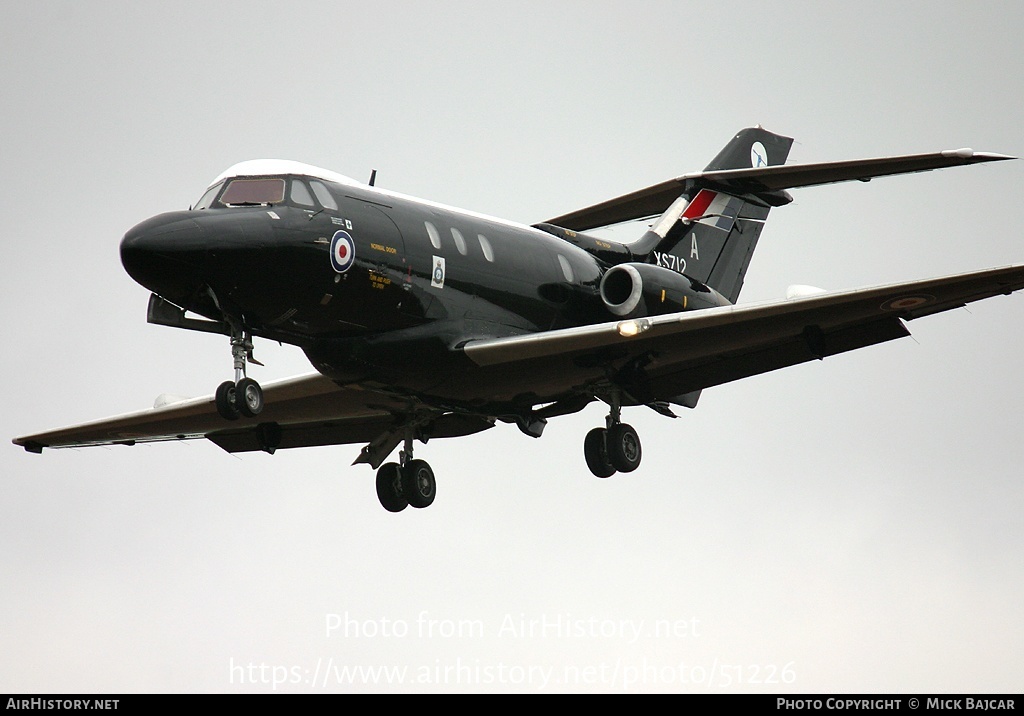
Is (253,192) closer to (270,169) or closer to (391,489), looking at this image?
(270,169)

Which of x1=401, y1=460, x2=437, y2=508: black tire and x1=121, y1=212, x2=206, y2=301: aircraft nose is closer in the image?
x1=121, y1=212, x2=206, y2=301: aircraft nose

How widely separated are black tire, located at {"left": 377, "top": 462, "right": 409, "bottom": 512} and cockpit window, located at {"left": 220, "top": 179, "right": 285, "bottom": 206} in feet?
21.4

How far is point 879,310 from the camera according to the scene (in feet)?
88.1

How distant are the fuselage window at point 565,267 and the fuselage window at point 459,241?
237 centimetres

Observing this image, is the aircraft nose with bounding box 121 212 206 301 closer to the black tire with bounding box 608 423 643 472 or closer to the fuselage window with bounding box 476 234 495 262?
the fuselage window with bounding box 476 234 495 262

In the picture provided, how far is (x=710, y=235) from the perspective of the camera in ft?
108

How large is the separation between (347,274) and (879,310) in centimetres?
834

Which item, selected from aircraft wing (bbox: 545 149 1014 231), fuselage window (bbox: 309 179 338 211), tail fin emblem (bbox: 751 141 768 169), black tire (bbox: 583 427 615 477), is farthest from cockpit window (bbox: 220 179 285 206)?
tail fin emblem (bbox: 751 141 768 169)

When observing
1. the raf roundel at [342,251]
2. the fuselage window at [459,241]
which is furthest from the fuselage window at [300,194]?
the fuselage window at [459,241]

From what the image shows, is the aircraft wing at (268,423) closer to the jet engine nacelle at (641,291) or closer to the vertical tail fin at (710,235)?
the jet engine nacelle at (641,291)

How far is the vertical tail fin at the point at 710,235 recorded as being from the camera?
1273 inches

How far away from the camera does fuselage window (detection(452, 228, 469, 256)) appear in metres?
27.3
